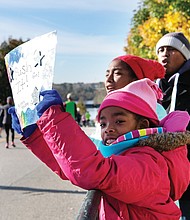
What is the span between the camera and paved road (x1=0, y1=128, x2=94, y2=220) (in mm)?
5569

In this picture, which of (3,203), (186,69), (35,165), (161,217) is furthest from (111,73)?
(35,165)

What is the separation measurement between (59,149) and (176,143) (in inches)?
18.4

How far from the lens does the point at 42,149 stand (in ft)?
6.37

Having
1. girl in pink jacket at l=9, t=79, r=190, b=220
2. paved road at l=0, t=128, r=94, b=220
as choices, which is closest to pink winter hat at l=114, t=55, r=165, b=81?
girl in pink jacket at l=9, t=79, r=190, b=220

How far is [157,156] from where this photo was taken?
158 centimetres

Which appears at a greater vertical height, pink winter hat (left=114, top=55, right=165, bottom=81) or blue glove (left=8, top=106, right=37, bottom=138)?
pink winter hat (left=114, top=55, right=165, bottom=81)

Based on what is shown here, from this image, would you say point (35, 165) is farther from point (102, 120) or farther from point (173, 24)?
point (102, 120)

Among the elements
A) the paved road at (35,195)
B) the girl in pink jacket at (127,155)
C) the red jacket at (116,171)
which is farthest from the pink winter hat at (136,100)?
the paved road at (35,195)

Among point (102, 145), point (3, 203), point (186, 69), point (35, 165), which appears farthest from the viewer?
point (35, 165)

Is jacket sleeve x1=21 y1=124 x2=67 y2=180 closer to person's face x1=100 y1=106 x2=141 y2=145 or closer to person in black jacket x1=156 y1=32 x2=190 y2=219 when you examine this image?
person's face x1=100 y1=106 x2=141 y2=145

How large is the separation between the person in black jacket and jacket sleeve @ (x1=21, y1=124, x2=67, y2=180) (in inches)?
40.7

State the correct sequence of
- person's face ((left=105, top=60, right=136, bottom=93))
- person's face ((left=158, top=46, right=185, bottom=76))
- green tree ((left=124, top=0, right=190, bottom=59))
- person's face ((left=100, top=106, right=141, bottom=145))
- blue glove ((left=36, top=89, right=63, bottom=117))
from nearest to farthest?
blue glove ((left=36, top=89, right=63, bottom=117)) → person's face ((left=100, top=106, right=141, bottom=145)) → person's face ((left=105, top=60, right=136, bottom=93)) → person's face ((left=158, top=46, right=185, bottom=76)) → green tree ((left=124, top=0, right=190, bottom=59))

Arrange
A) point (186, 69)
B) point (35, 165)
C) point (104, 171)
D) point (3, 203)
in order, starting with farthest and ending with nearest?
1. point (35, 165)
2. point (3, 203)
3. point (186, 69)
4. point (104, 171)

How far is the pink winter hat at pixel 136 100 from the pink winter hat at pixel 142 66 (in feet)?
1.95
